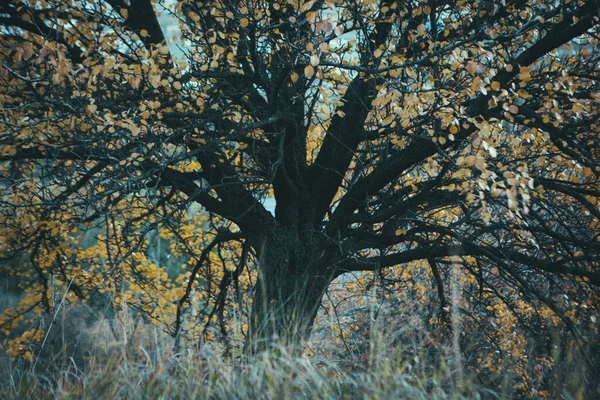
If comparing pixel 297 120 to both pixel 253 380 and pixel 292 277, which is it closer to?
pixel 292 277

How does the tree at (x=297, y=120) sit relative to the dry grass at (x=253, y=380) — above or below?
above

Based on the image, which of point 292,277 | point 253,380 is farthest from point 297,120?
point 253,380

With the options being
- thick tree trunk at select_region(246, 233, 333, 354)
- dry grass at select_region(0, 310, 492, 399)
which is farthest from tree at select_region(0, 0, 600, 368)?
dry grass at select_region(0, 310, 492, 399)

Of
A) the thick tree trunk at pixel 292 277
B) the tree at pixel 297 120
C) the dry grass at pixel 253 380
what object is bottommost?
the dry grass at pixel 253 380

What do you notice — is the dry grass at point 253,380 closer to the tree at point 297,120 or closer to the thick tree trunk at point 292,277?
the tree at point 297,120

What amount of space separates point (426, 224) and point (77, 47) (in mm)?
4450

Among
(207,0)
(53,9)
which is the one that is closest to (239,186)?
(207,0)

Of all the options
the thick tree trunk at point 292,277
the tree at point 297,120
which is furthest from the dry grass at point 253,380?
the thick tree trunk at point 292,277

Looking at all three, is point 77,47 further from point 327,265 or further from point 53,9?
point 327,265

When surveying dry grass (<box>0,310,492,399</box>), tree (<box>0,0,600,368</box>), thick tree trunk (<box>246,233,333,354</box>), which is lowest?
dry grass (<box>0,310,492,399</box>)

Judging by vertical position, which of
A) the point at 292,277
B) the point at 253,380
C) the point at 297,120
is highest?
the point at 297,120

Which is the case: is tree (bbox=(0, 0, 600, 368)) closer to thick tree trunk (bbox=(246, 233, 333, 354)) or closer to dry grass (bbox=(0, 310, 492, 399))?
thick tree trunk (bbox=(246, 233, 333, 354))

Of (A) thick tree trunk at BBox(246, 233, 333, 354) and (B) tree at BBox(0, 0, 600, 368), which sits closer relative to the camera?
(B) tree at BBox(0, 0, 600, 368)

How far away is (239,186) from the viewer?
7.29 m
